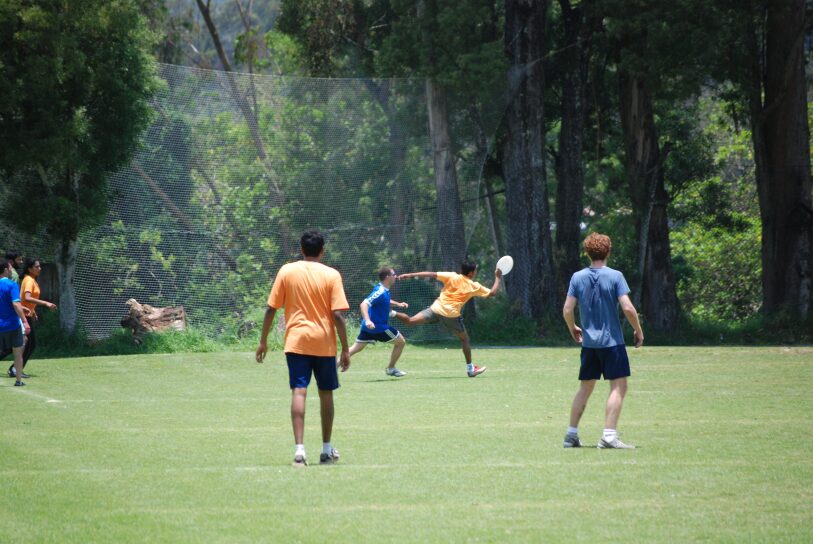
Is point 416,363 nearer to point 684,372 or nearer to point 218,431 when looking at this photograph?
point 684,372

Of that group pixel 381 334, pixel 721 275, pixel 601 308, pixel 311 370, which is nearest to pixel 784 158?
pixel 721 275

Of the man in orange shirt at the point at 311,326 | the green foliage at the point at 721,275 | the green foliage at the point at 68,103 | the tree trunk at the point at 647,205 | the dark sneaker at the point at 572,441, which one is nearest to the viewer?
the man in orange shirt at the point at 311,326

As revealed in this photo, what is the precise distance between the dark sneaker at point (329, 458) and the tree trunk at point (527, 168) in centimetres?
2046

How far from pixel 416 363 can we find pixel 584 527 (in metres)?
15.3

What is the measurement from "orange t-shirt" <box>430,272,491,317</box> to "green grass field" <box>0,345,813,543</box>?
2.00 meters

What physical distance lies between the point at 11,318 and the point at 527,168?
635 inches

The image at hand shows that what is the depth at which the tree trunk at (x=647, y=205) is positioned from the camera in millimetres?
31047

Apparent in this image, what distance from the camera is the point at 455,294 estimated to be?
62.5ft

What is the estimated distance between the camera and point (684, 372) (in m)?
18.8

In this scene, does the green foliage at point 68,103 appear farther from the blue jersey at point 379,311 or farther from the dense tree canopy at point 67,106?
the blue jersey at point 379,311

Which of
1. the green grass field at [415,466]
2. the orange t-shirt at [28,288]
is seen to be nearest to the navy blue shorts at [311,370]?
the green grass field at [415,466]

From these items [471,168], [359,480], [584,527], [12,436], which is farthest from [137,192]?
[584,527]

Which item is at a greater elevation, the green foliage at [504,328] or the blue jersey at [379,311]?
the blue jersey at [379,311]

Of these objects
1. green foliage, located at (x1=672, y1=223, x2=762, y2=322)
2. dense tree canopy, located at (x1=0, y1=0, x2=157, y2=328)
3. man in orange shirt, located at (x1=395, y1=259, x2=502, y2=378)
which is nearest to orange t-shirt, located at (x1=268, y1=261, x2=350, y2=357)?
man in orange shirt, located at (x1=395, y1=259, x2=502, y2=378)
